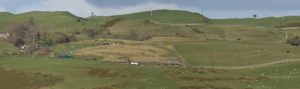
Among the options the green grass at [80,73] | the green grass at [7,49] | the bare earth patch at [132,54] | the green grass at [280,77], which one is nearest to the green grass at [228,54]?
the bare earth patch at [132,54]

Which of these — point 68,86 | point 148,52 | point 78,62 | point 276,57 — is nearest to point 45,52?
point 148,52

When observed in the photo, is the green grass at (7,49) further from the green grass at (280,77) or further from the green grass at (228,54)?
the green grass at (280,77)

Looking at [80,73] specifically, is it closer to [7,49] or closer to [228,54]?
[228,54]

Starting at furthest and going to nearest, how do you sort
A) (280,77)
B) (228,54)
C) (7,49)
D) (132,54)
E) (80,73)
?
(7,49)
(228,54)
(132,54)
(280,77)
(80,73)

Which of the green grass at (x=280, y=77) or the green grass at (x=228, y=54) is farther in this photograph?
the green grass at (x=228, y=54)

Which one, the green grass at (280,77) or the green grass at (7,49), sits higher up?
the green grass at (7,49)

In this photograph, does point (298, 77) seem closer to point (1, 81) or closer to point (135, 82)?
point (135, 82)

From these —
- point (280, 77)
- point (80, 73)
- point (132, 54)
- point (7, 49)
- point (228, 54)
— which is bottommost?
point (228, 54)

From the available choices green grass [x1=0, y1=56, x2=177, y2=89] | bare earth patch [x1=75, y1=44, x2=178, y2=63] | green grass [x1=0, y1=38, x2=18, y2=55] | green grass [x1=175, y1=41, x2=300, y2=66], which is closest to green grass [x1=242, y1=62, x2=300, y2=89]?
green grass [x1=0, y1=56, x2=177, y2=89]

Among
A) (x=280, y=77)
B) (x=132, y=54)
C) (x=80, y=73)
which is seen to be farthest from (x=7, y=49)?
(x=280, y=77)

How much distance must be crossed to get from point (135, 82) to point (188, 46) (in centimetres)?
7801

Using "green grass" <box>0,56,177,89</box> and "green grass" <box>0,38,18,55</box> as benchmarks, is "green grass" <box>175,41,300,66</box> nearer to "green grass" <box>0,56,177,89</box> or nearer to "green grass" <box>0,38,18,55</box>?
"green grass" <box>0,56,177,89</box>

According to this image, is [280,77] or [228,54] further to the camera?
[228,54]

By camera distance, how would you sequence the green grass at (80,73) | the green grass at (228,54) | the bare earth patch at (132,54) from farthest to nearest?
1. the green grass at (228,54)
2. the bare earth patch at (132,54)
3. the green grass at (80,73)
